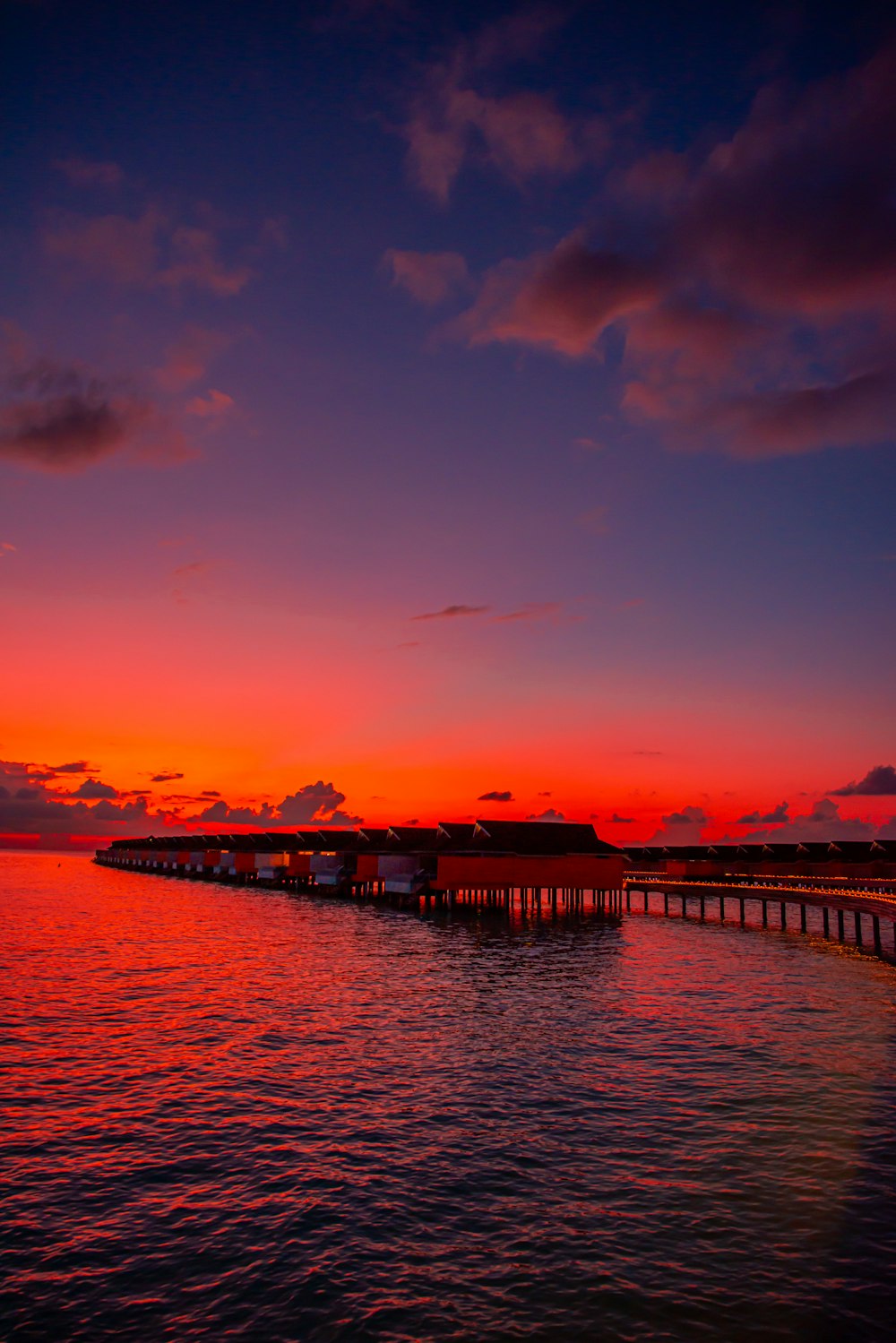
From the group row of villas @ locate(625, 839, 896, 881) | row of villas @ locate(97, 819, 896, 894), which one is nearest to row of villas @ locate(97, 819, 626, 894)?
row of villas @ locate(97, 819, 896, 894)

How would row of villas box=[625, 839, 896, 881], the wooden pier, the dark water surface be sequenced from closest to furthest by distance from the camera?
the dark water surface, the wooden pier, row of villas box=[625, 839, 896, 881]

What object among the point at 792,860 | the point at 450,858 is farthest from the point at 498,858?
the point at 792,860

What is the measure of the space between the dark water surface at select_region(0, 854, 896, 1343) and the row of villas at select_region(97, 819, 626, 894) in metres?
34.8

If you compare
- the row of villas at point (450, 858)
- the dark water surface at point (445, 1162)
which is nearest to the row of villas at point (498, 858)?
the row of villas at point (450, 858)

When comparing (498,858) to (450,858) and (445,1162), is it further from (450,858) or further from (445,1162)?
(445,1162)

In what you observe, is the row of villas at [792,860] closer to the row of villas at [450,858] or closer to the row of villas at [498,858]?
the row of villas at [498,858]

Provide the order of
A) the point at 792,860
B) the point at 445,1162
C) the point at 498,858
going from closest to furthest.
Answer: the point at 445,1162, the point at 498,858, the point at 792,860

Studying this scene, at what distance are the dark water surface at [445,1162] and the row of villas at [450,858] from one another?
34.8 metres

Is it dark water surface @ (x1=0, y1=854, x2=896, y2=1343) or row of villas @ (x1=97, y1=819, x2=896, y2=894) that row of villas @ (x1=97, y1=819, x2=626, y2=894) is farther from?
dark water surface @ (x1=0, y1=854, x2=896, y2=1343)

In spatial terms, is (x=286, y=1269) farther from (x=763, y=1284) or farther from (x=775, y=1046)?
(x=775, y=1046)

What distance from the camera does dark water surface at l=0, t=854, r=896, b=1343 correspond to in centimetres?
1284

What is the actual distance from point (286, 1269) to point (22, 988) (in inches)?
1262

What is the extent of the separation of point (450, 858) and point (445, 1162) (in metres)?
58.3

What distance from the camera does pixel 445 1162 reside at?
18312mm
